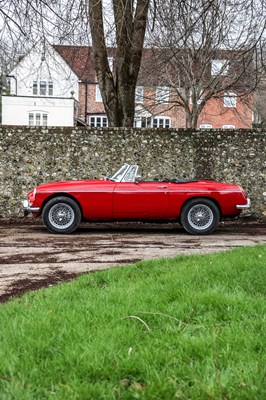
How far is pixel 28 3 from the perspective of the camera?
9.38 metres

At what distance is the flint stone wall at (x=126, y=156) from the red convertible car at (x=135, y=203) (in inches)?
114

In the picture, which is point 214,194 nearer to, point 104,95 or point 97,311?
point 104,95

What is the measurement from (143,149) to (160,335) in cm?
1022

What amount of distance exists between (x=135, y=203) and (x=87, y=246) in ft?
6.69

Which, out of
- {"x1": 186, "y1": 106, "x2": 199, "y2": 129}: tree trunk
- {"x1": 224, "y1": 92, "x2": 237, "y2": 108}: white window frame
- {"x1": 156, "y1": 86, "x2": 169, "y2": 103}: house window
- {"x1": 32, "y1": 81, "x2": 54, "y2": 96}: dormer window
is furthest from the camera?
{"x1": 32, "y1": 81, "x2": 54, "y2": 96}: dormer window

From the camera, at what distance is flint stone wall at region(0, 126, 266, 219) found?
520 inches

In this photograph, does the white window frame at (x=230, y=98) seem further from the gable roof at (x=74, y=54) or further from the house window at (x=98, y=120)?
the house window at (x=98, y=120)

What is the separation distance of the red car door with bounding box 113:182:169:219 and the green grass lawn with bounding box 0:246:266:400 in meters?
5.13

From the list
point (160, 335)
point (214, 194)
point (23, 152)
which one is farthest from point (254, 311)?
point (23, 152)

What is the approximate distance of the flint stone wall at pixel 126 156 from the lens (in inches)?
520

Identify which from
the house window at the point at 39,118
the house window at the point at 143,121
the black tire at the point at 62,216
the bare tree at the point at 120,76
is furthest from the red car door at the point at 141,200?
the house window at the point at 39,118

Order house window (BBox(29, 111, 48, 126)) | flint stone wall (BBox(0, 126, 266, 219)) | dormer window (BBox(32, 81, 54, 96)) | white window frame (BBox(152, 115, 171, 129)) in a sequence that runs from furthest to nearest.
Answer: white window frame (BBox(152, 115, 171, 129))
dormer window (BBox(32, 81, 54, 96))
house window (BBox(29, 111, 48, 126))
flint stone wall (BBox(0, 126, 266, 219))

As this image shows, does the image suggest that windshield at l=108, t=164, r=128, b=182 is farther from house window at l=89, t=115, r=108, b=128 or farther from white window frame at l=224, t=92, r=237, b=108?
house window at l=89, t=115, r=108, b=128

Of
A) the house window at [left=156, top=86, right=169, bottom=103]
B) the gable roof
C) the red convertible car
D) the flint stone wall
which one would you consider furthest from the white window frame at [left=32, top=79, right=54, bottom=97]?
the red convertible car
